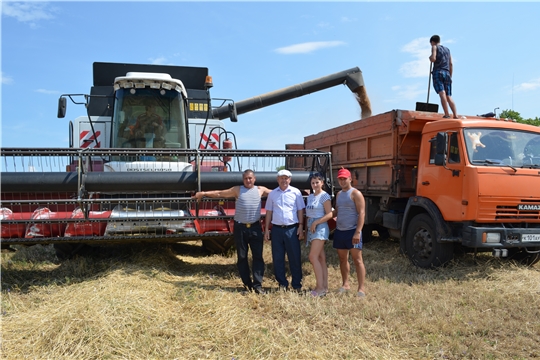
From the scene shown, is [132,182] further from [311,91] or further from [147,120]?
[311,91]

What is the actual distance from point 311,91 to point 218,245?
8.13 meters

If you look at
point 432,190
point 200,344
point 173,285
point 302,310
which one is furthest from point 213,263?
point 432,190

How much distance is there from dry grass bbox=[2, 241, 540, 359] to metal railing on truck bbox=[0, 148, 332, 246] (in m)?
0.59

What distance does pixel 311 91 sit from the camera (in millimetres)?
13773

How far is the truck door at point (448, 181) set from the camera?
609 centimetres

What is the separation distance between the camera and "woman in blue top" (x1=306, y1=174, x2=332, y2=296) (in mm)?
5234

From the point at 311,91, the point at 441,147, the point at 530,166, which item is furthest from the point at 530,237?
the point at 311,91

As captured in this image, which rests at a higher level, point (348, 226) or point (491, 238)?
point (348, 226)

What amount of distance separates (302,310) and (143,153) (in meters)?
3.02

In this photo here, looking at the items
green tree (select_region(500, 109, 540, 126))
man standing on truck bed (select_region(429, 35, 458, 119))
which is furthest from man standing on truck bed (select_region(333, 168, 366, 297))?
green tree (select_region(500, 109, 540, 126))

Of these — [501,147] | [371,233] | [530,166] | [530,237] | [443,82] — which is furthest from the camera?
[371,233]

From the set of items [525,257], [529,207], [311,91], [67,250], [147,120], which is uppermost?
[311,91]

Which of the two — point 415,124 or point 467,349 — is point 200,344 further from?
point 415,124

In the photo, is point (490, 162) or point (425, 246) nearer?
point (490, 162)
